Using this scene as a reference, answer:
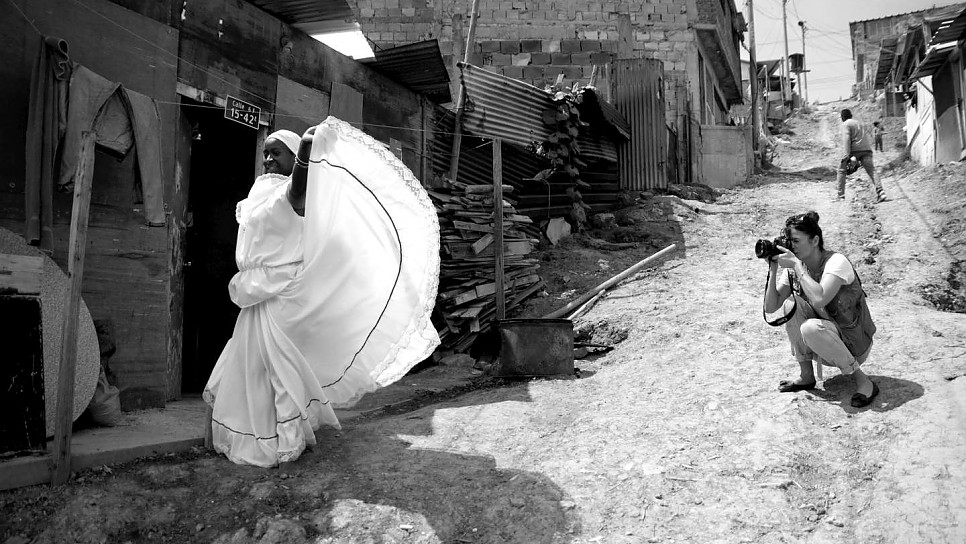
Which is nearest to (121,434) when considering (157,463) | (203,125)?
(157,463)

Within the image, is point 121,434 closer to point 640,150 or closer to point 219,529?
point 219,529

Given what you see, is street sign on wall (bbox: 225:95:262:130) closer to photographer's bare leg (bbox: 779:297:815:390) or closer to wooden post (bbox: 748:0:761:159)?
photographer's bare leg (bbox: 779:297:815:390)

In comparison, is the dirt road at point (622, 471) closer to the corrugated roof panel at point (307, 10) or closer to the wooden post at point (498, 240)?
the wooden post at point (498, 240)

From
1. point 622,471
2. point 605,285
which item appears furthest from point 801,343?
point 605,285

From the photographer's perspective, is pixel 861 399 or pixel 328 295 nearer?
pixel 328 295

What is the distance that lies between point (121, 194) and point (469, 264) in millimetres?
4065

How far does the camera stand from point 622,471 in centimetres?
365

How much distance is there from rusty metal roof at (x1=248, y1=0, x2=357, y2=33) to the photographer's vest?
535cm

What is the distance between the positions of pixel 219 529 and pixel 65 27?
3.88 m

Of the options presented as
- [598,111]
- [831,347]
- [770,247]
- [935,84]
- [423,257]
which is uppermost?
[935,84]

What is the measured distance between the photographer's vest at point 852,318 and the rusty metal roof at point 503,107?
21.4ft

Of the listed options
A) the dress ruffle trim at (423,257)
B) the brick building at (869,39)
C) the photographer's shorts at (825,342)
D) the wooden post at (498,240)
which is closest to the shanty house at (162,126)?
the wooden post at (498,240)

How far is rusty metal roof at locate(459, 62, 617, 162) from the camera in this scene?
1005cm

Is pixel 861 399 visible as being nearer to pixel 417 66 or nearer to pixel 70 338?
pixel 70 338
